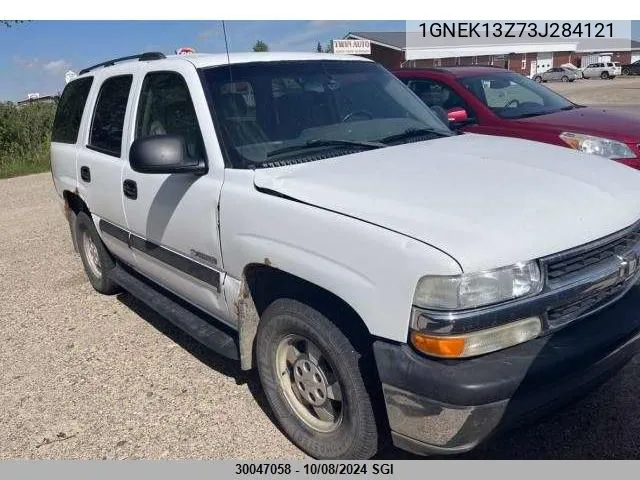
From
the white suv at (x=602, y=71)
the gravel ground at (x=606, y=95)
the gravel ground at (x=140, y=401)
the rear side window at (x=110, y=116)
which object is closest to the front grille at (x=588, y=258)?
the gravel ground at (x=140, y=401)

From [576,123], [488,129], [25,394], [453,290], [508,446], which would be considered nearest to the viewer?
[453,290]

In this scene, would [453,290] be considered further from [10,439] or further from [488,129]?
[488,129]

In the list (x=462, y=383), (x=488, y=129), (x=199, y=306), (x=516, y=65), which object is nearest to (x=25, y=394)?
(x=199, y=306)

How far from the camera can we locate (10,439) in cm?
323

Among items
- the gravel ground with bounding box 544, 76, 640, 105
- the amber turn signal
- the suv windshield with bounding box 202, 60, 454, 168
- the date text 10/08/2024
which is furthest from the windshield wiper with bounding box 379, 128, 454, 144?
the gravel ground with bounding box 544, 76, 640, 105

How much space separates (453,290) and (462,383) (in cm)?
34

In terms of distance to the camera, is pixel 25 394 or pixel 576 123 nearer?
pixel 25 394

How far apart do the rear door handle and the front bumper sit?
3.18 meters

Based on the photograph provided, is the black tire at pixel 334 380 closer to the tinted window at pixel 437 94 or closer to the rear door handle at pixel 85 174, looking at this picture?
the rear door handle at pixel 85 174

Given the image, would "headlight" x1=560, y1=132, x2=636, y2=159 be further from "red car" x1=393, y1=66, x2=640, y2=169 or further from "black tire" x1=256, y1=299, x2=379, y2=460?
"black tire" x1=256, y1=299, x2=379, y2=460

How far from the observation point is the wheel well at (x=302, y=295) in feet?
8.09

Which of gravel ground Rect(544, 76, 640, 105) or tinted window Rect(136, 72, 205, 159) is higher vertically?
tinted window Rect(136, 72, 205, 159)

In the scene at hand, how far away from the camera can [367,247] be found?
7.36 ft

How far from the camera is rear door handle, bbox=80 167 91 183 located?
178 inches
